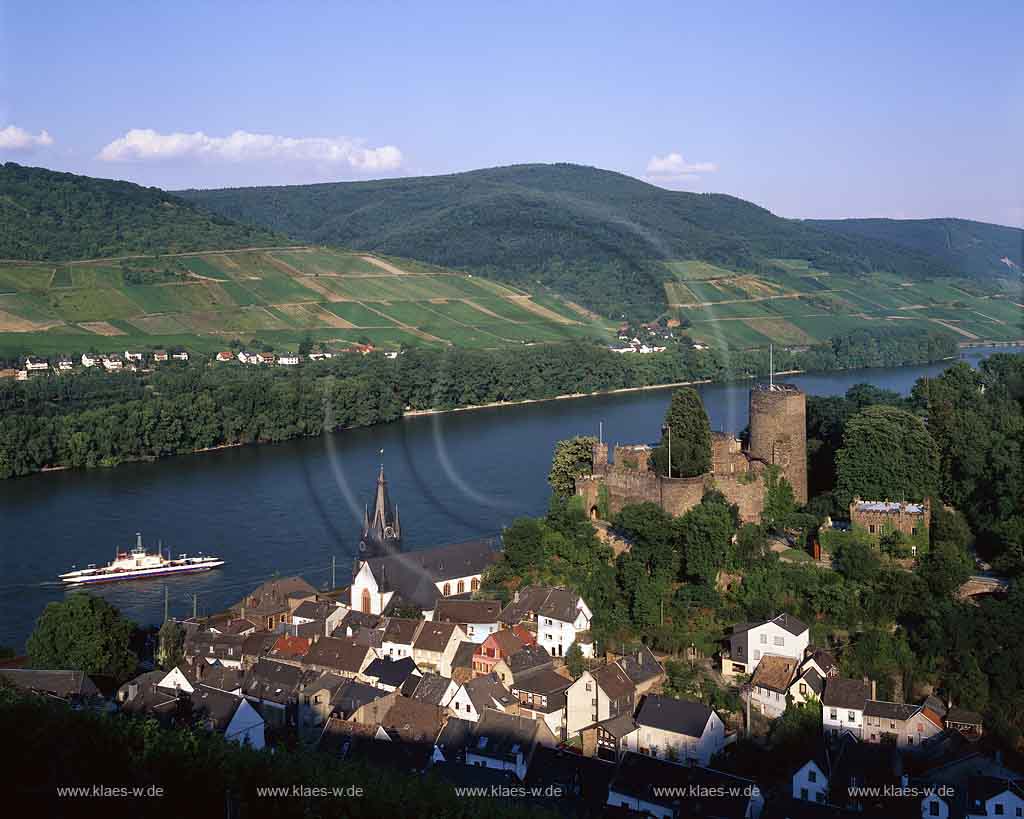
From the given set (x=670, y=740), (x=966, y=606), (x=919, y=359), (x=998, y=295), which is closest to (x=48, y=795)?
(x=670, y=740)

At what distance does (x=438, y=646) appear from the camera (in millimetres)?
18078

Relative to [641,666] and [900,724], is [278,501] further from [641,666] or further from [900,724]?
[900,724]

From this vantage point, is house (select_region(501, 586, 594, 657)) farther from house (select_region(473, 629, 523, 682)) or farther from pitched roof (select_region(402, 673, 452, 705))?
pitched roof (select_region(402, 673, 452, 705))

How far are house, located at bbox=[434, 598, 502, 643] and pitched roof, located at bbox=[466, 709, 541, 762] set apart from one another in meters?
3.00

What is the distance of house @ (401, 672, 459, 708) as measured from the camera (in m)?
16.2

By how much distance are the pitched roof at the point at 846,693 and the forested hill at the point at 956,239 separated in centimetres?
3938

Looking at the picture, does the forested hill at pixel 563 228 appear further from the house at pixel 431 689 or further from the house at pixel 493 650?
the house at pixel 431 689

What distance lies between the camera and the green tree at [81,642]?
17.6 metres

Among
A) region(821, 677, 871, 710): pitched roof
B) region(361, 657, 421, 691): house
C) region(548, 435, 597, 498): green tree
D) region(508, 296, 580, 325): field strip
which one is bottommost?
region(361, 657, 421, 691): house

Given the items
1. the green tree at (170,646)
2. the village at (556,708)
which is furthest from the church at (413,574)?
the green tree at (170,646)

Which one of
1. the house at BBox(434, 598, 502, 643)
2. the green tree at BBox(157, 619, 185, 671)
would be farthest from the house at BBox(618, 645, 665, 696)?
the green tree at BBox(157, 619, 185, 671)

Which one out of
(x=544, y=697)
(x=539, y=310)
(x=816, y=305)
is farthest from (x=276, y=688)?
(x=816, y=305)

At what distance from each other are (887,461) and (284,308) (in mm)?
35027

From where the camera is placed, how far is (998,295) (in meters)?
58.4
